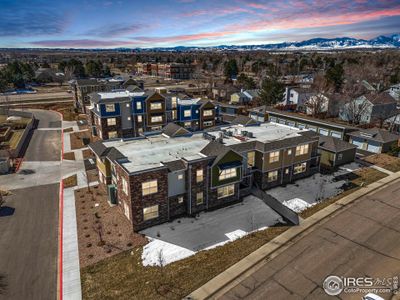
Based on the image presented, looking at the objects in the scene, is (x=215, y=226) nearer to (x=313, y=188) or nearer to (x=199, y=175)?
(x=199, y=175)

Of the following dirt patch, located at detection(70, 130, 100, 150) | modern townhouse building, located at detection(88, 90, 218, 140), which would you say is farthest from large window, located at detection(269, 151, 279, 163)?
dirt patch, located at detection(70, 130, 100, 150)

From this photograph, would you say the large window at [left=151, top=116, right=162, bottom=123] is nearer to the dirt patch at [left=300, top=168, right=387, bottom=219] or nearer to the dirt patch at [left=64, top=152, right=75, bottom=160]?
the dirt patch at [left=64, top=152, right=75, bottom=160]

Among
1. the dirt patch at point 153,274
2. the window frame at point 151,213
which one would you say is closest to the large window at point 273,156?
the dirt patch at point 153,274

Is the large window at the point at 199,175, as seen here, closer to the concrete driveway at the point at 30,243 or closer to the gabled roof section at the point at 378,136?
the concrete driveway at the point at 30,243

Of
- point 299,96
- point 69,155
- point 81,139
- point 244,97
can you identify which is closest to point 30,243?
point 69,155

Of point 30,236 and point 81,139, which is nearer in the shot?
point 30,236
